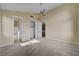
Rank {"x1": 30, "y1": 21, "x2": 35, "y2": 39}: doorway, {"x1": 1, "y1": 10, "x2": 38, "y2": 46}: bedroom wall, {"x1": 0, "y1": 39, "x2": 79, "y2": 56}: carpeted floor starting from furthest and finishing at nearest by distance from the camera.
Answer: {"x1": 30, "y1": 21, "x2": 35, "y2": 39}: doorway
{"x1": 1, "y1": 10, "x2": 38, "y2": 46}: bedroom wall
{"x1": 0, "y1": 39, "x2": 79, "y2": 56}: carpeted floor

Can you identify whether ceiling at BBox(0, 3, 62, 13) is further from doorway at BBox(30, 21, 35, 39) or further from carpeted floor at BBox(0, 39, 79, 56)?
carpeted floor at BBox(0, 39, 79, 56)

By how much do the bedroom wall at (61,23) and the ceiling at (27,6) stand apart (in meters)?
0.13

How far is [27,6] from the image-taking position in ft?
7.42

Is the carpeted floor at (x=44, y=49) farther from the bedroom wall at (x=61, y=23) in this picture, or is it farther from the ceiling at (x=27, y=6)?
the ceiling at (x=27, y=6)

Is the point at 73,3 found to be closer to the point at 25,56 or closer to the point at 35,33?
the point at 35,33

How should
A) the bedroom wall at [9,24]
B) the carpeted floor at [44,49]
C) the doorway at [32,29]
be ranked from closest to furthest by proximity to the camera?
the carpeted floor at [44,49], the bedroom wall at [9,24], the doorway at [32,29]

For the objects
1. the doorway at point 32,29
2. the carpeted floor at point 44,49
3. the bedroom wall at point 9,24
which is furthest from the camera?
the doorway at point 32,29

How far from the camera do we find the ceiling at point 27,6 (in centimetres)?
219

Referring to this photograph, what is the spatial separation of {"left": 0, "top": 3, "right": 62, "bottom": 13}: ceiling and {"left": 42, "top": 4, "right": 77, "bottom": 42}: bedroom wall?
5.1 inches

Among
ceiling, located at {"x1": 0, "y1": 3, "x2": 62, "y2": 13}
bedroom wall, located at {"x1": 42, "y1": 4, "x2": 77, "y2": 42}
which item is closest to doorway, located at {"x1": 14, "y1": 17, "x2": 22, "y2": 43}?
ceiling, located at {"x1": 0, "y1": 3, "x2": 62, "y2": 13}

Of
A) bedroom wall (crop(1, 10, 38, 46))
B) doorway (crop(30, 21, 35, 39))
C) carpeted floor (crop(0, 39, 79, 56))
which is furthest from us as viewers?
doorway (crop(30, 21, 35, 39))

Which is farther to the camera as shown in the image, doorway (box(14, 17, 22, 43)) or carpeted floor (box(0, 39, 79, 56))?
doorway (box(14, 17, 22, 43))

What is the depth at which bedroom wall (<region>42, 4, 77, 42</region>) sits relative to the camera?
2207 mm

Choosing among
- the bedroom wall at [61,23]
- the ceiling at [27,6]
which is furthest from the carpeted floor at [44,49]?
the ceiling at [27,6]
